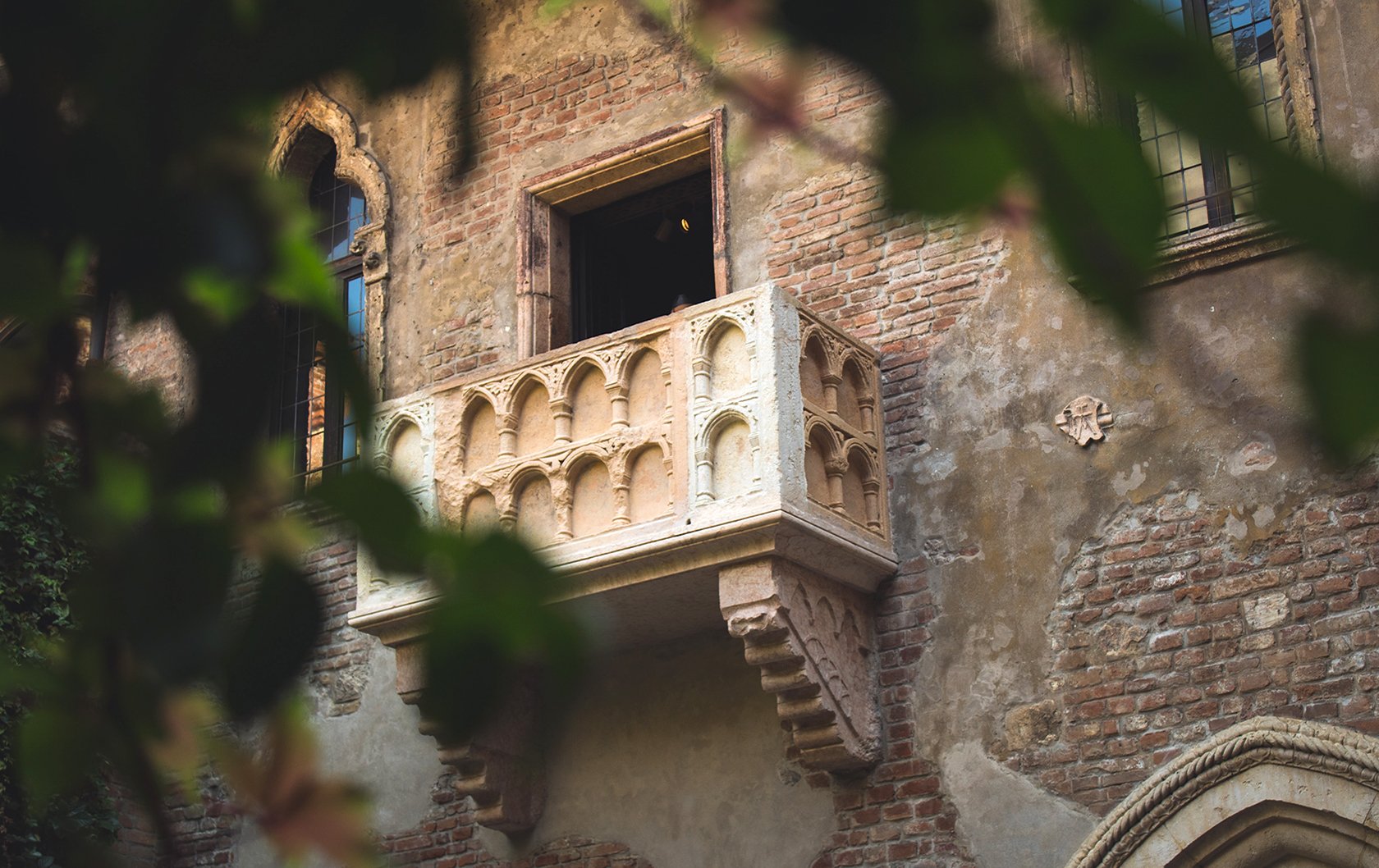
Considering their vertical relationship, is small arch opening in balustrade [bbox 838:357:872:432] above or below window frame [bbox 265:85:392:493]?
below

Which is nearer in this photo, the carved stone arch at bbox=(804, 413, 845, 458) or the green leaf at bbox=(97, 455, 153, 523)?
the green leaf at bbox=(97, 455, 153, 523)

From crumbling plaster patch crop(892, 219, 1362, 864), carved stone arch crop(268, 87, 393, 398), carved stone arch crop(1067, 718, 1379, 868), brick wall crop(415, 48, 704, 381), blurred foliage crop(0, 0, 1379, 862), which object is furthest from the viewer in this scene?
carved stone arch crop(268, 87, 393, 398)

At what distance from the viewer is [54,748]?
957 millimetres

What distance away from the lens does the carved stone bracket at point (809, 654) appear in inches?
263

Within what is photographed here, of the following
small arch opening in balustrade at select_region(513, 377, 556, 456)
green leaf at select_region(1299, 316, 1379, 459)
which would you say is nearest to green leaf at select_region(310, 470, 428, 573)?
green leaf at select_region(1299, 316, 1379, 459)

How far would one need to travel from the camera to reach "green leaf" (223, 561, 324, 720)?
95cm

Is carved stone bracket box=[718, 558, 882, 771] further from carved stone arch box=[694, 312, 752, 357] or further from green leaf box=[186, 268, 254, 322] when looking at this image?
green leaf box=[186, 268, 254, 322]

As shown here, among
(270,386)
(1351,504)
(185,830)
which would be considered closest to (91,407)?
(270,386)

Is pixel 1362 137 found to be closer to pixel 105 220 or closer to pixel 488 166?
pixel 488 166

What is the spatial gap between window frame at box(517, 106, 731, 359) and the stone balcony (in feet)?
3.39

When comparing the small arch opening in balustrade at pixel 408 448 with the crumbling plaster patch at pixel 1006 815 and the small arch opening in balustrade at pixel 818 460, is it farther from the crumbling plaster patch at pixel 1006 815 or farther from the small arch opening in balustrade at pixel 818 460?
the crumbling plaster patch at pixel 1006 815

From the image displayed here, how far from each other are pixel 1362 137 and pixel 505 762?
436 centimetres

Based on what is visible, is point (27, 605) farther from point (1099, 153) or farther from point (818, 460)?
point (1099, 153)

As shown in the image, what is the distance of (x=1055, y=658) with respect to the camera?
6.75 metres
